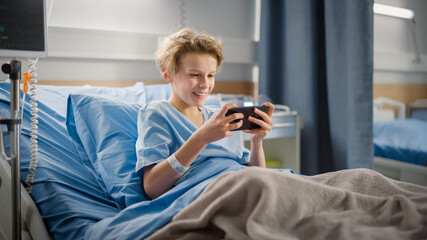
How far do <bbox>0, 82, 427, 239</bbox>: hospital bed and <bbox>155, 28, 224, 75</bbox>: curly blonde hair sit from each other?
303 millimetres

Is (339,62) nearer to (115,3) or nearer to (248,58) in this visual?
(248,58)

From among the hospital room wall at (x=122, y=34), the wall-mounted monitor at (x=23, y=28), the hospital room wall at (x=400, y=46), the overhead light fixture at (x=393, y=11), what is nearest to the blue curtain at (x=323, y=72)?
the hospital room wall at (x=122, y=34)

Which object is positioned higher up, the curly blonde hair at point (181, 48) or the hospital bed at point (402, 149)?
the curly blonde hair at point (181, 48)

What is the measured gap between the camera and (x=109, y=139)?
133 centimetres

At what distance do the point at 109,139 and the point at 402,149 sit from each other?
201 centimetres

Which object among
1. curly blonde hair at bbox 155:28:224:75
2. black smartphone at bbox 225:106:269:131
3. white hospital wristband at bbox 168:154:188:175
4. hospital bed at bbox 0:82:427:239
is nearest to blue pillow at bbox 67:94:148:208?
hospital bed at bbox 0:82:427:239

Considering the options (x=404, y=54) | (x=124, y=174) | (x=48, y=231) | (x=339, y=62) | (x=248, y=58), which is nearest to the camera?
(x=48, y=231)

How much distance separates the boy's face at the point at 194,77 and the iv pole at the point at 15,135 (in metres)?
0.50

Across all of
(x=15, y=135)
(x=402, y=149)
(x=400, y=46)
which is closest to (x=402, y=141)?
(x=402, y=149)

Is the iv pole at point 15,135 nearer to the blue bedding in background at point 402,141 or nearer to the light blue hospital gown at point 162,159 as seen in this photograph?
the light blue hospital gown at point 162,159

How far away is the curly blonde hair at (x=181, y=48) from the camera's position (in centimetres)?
124

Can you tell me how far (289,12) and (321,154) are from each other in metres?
1.04

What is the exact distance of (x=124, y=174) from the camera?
1207 mm

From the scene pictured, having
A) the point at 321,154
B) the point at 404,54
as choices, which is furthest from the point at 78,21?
the point at 404,54
